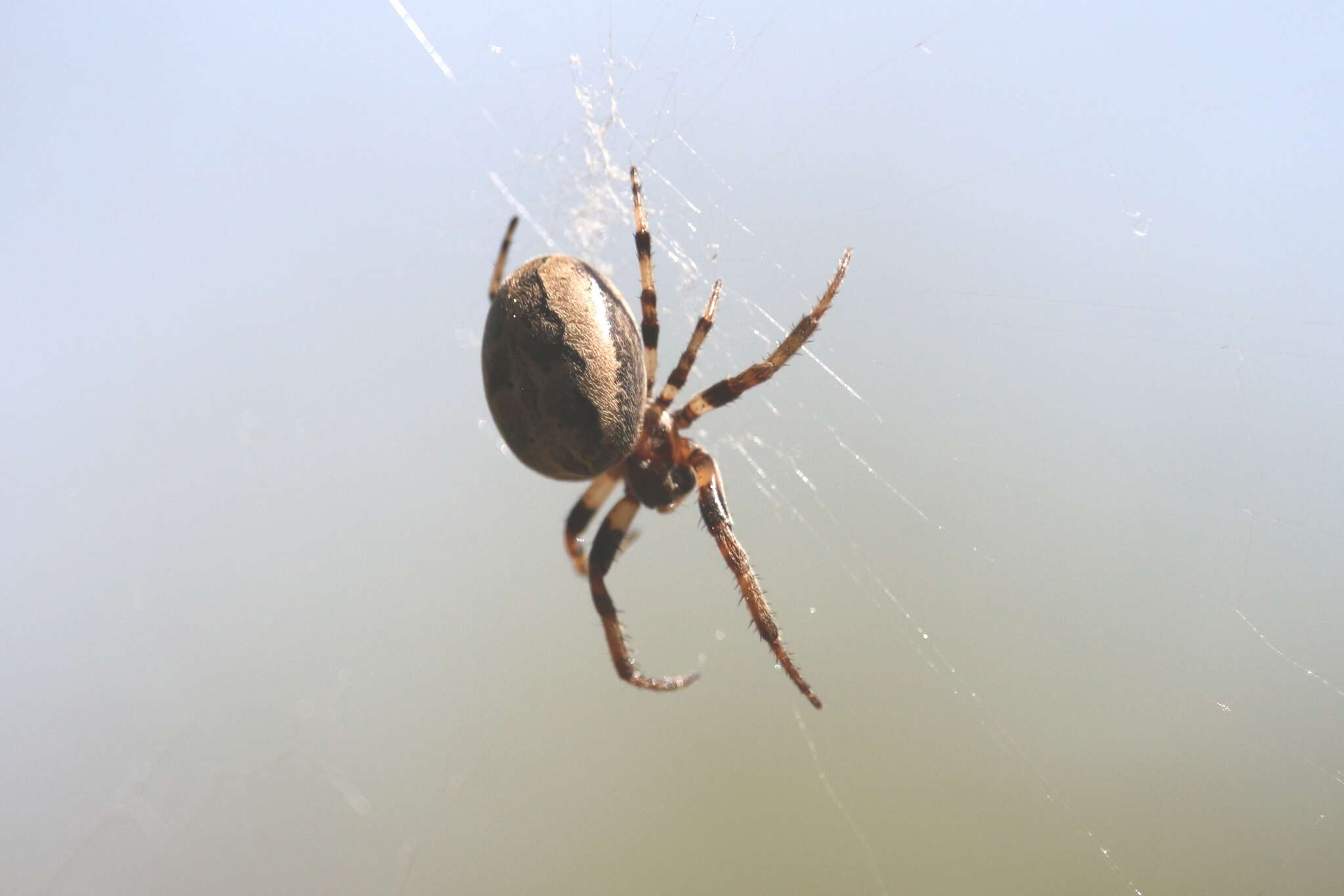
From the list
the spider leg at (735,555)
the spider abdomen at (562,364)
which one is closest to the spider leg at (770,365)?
the spider leg at (735,555)

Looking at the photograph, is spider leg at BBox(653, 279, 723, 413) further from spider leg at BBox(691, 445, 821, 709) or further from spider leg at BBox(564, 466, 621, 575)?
spider leg at BBox(564, 466, 621, 575)

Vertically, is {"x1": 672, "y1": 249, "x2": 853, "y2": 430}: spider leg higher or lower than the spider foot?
higher

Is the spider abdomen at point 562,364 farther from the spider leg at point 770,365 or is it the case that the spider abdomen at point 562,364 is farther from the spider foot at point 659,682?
the spider foot at point 659,682

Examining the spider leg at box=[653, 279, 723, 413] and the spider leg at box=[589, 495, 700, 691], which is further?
the spider leg at box=[589, 495, 700, 691]

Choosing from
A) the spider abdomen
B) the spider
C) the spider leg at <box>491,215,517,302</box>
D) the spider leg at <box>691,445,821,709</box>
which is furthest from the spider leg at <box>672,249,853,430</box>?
the spider leg at <box>491,215,517,302</box>

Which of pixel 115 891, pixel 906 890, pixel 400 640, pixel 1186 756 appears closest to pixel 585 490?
pixel 906 890
